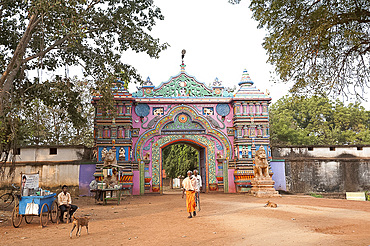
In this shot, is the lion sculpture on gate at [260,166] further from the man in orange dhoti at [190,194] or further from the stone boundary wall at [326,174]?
the man in orange dhoti at [190,194]

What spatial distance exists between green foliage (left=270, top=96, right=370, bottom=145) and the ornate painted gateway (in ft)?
34.0

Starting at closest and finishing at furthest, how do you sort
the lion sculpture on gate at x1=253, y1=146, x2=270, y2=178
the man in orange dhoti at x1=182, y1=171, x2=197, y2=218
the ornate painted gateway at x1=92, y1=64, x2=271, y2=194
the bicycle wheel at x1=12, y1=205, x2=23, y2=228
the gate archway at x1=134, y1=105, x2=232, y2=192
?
1. the bicycle wheel at x1=12, y1=205, x2=23, y2=228
2. the man in orange dhoti at x1=182, y1=171, x2=197, y2=218
3. the lion sculpture on gate at x1=253, y1=146, x2=270, y2=178
4. the ornate painted gateway at x1=92, y1=64, x2=271, y2=194
5. the gate archway at x1=134, y1=105, x2=232, y2=192

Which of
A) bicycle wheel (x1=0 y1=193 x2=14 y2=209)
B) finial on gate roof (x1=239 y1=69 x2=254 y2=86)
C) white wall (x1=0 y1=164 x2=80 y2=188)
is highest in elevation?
finial on gate roof (x1=239 y1=69 x2=254 y2=86)

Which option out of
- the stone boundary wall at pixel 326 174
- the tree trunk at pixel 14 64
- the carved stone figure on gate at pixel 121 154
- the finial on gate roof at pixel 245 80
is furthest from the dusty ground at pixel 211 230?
the finial on gate roof at pixel 245 80

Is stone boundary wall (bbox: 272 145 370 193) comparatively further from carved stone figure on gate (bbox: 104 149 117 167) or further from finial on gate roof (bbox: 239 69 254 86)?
carved stone figure on gate (bbox: 104 149 117 167)

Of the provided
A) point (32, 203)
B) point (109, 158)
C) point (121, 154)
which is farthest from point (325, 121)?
point (32, 203)

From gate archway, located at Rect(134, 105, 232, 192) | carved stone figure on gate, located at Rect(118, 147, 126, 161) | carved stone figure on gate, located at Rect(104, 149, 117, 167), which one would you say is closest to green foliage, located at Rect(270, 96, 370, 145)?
gate archway, located at Rect(134, 105, 232, 192)

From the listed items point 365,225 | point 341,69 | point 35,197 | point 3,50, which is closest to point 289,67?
point 341,69

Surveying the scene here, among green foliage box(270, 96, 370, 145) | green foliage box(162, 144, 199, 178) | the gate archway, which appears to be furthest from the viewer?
green foliage box(270, 96, 370, 145)

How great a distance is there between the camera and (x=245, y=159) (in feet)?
51.2

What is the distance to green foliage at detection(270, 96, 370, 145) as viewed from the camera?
2730 centimetres

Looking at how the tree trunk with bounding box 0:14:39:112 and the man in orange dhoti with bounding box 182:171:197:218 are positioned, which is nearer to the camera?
the man in orange dhoti with bounding box 182:171:197:218

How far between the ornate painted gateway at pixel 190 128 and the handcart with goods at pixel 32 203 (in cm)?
740

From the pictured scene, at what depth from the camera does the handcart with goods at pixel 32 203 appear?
7.02 meters
